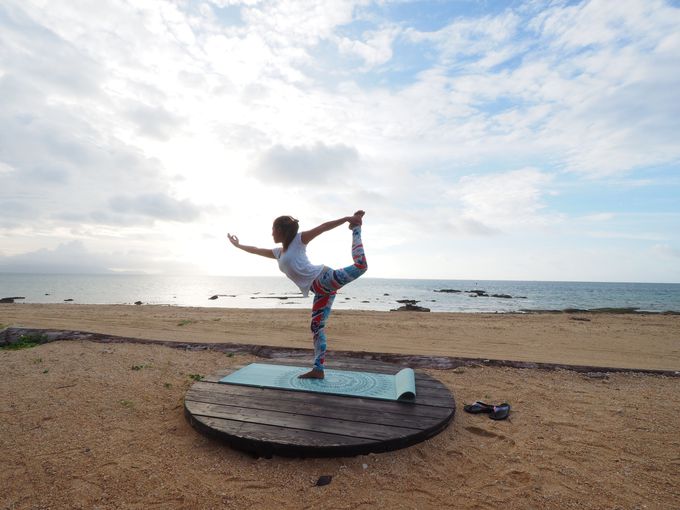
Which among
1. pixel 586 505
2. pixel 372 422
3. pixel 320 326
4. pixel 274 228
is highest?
pixel 274 228

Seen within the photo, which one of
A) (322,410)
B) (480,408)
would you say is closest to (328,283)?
(322,410)

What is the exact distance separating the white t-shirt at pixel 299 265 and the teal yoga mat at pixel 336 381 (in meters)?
1.23

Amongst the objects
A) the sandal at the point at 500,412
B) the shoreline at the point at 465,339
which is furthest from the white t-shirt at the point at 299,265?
the shoreline at the point at 465,339

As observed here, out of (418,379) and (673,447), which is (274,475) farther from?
(673,447)

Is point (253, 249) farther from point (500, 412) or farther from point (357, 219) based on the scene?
point (500, 412)

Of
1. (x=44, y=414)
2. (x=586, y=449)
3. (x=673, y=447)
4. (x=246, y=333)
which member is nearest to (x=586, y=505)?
(x=586, y=449)

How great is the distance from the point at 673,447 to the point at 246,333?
10296 millimetres

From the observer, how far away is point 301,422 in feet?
12.2

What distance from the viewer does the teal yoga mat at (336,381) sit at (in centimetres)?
451

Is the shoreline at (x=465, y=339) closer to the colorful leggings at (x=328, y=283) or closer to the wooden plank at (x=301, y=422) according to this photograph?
the colorful leggings at (x=328, y=283)

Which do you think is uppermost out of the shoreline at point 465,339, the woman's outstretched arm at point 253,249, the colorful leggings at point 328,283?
the woman's outstretched arm at point 253,249

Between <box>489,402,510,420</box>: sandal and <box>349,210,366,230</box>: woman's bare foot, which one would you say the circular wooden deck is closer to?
<box>489,402,510,420</box>: sandal

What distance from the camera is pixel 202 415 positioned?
3945 millimetres

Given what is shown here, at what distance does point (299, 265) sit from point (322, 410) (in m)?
1.75
